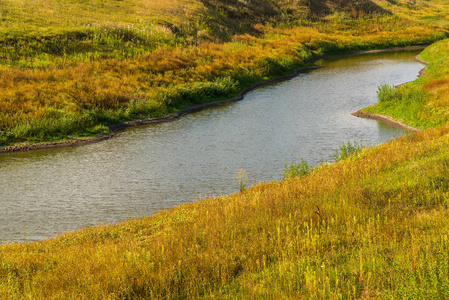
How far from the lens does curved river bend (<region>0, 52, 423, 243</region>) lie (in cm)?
1838

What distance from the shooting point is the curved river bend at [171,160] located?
1838 cm

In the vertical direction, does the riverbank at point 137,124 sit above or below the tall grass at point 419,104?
below

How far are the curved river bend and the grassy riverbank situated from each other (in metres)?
2.89

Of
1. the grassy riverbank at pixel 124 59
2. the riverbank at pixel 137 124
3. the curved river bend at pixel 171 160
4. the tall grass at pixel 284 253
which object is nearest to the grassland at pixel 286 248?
the tall grass at pixel 284 253

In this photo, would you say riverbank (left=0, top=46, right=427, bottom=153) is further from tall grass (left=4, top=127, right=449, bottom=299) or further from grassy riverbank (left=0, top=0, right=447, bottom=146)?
tall grass (left=4, top=127, right=449, bottom=299)

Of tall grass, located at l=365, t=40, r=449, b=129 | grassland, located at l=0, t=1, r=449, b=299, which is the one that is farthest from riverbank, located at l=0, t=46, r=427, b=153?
grassland, located at l=0, t=1, r=449, b=299

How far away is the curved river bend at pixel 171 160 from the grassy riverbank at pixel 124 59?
289 cm

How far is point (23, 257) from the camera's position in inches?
428

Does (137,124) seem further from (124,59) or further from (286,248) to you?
(286,248)

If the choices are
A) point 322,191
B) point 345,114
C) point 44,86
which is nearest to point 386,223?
point 322,191

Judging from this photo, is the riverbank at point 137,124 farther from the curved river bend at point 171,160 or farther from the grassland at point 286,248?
the grassland at point 286,248

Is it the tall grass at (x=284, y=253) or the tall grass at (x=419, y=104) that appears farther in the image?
the tall grass at (x=419, y=104)

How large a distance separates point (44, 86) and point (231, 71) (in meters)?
20.4

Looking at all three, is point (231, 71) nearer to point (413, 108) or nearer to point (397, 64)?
point (413, 108)
